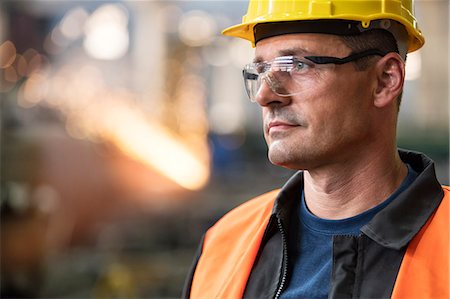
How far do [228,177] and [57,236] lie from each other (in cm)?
430

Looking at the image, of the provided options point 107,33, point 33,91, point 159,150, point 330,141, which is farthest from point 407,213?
point 107,33

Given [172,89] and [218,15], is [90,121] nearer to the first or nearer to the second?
[172,89]

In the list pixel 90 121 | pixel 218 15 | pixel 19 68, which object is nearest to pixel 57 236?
pixel 90 121

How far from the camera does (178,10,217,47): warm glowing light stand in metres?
17.1

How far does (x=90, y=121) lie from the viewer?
10.9m

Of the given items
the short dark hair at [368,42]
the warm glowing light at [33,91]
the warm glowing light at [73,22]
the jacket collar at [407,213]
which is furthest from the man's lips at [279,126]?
the warm glowing light at [73,22]

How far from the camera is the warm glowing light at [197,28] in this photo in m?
17.1

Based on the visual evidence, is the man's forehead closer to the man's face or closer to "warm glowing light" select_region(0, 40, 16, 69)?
the man's face

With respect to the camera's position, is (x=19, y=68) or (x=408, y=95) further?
(x=408, y=95)

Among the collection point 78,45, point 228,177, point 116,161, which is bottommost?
point 228,177

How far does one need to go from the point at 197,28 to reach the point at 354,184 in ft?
52.9

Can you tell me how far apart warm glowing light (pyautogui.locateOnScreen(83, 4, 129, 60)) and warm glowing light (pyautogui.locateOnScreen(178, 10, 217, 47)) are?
178 centimetres

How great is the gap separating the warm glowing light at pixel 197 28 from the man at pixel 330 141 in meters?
14.6

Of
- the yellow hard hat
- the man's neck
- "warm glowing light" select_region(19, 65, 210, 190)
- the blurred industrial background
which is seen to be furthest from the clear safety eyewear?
"warm glowing light" select_region(19, 65, 210, 190)
